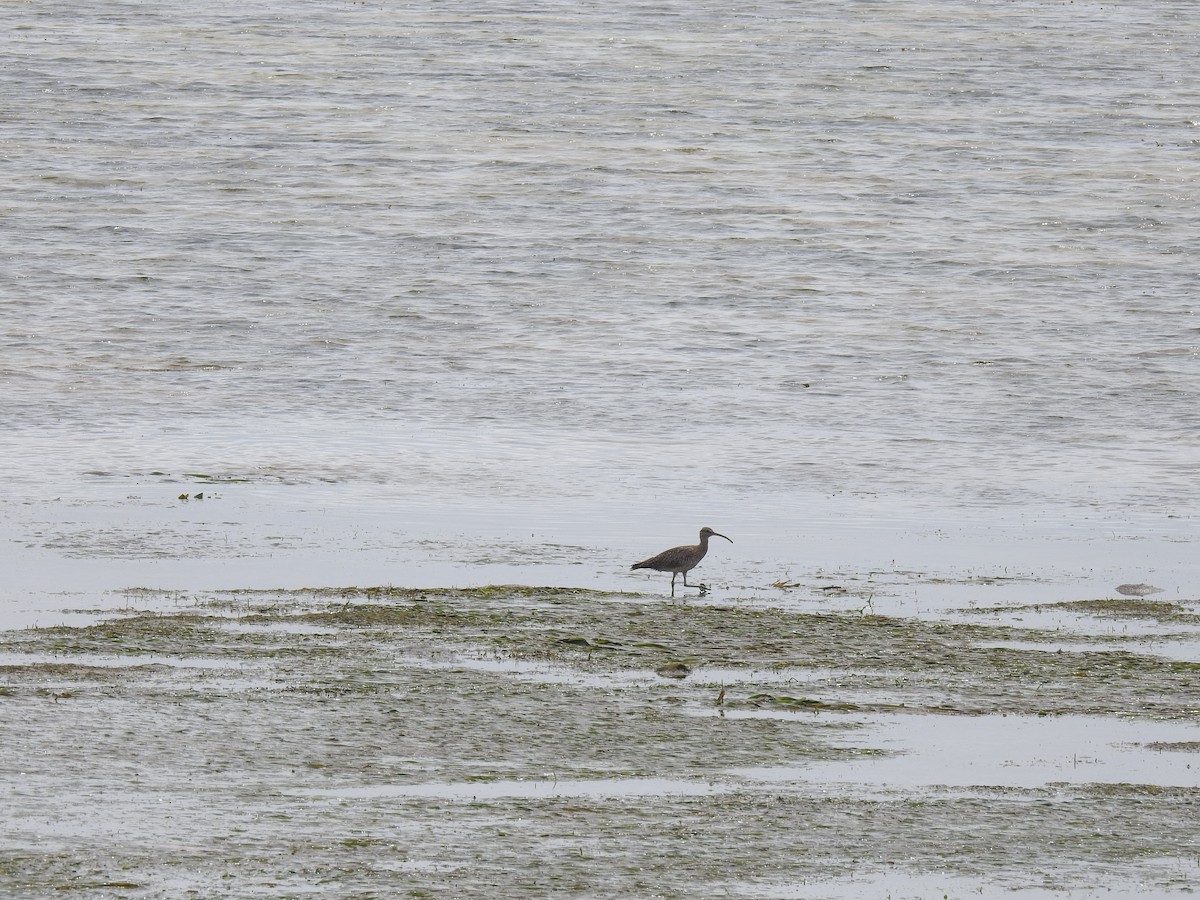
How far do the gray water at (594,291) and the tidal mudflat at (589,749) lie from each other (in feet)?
5.80

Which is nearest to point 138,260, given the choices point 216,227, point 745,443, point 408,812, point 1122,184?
point 216,227

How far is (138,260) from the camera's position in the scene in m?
36.4

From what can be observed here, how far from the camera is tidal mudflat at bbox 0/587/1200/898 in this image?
1036 centimetres

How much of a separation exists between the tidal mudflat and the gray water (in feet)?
5.80

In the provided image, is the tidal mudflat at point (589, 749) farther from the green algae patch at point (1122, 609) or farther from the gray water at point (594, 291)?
the gray water at point (594, 291)

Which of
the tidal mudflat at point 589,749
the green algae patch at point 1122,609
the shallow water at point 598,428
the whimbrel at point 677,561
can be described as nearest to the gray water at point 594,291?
the shallow water at point 598,428

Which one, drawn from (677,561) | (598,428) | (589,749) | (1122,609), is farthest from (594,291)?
(589,749)

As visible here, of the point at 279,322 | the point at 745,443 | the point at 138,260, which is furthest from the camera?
the point at 138,260

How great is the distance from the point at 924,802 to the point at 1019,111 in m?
38.4

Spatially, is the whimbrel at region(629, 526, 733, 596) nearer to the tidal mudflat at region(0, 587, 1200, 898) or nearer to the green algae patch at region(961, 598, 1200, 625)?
the tidal mudflat at region(0, 587, 1200, 898)

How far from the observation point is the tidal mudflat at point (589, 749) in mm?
10359

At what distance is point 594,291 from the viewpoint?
1373 inches

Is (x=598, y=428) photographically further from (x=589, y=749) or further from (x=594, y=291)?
(x=589, y=749)

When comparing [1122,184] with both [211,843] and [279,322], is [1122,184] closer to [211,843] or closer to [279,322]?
[279,322]
